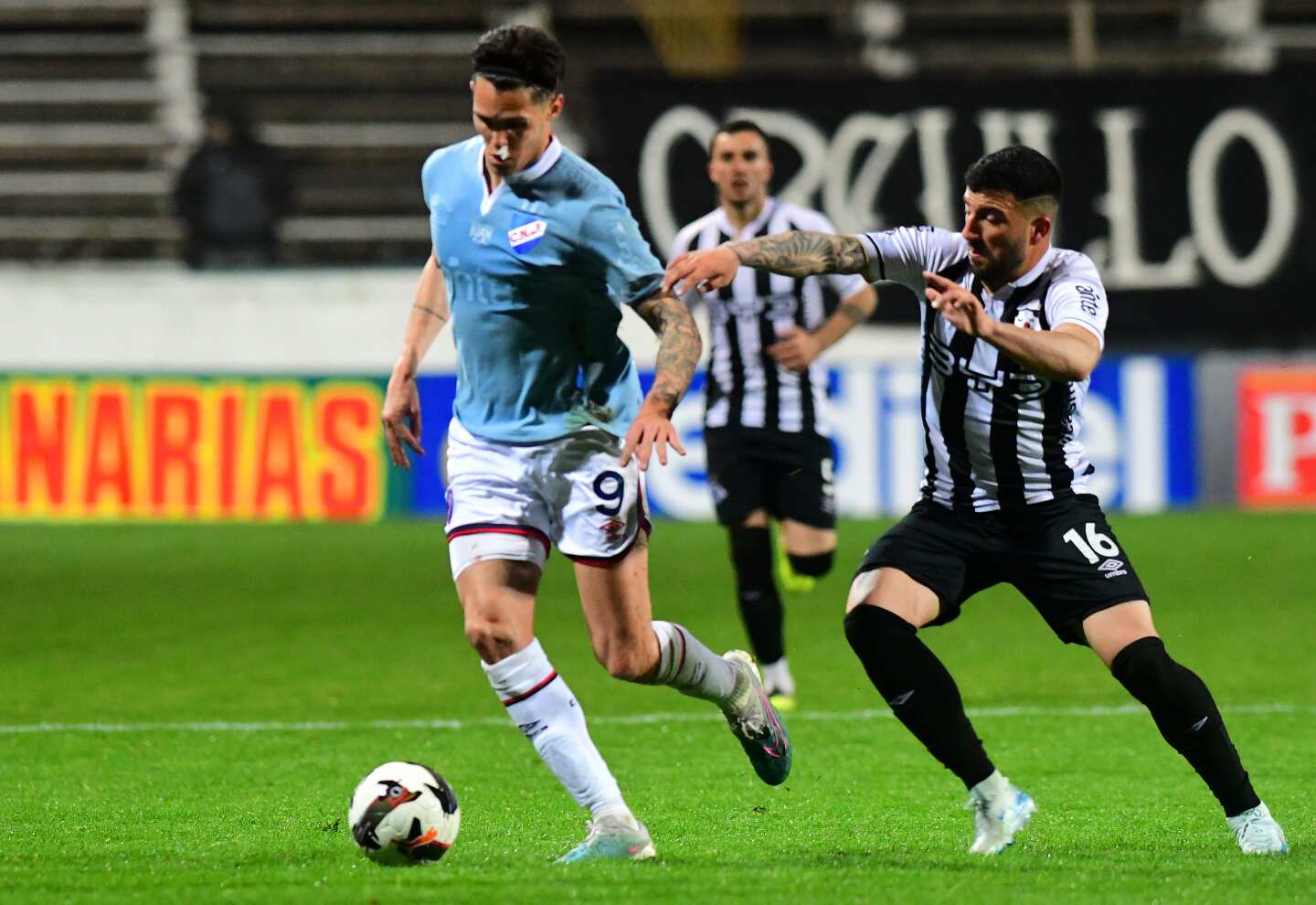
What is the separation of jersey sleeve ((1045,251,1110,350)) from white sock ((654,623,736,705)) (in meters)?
1.25

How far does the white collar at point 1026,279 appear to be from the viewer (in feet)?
16.8

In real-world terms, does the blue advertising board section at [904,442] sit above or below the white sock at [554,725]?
below

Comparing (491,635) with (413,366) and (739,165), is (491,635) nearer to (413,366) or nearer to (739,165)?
(413,366)

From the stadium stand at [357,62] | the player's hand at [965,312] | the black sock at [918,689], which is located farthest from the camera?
the stadium stand at [357,62]

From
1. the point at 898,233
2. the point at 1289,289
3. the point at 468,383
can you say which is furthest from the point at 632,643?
the point at 1289,289

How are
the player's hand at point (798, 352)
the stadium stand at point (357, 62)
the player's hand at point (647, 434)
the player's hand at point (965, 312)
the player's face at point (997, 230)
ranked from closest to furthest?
the player's hand at point (965, 312) → the player's hand at point (647, 434) → the player's face at point (997, 230) → the player's hand at point (798, 352) → the stadium stand at point (357, 62)

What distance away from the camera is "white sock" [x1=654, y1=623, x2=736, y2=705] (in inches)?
208

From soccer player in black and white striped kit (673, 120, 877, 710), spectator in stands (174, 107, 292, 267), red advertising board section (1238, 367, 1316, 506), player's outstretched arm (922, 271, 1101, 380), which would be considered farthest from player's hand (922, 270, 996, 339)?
spectator in stands (174, 107, 292, 267)

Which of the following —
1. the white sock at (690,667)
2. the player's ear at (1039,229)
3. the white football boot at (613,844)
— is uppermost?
the player's ear at (1039,229)

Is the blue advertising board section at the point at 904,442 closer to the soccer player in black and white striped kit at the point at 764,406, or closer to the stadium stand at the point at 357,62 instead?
the stadium stand at the point at 357,62

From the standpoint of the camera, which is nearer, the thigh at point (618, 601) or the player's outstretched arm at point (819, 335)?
the thigh at point (618, 601)

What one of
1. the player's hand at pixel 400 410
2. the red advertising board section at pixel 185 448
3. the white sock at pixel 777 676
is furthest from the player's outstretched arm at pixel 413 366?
the red advertising board section at pixel 185 448

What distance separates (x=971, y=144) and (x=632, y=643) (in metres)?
11.5

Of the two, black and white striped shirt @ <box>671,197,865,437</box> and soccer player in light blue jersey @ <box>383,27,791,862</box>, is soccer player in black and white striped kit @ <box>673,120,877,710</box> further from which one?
soccer player in light blue jersey @ <box>383,27,791,862</box>
